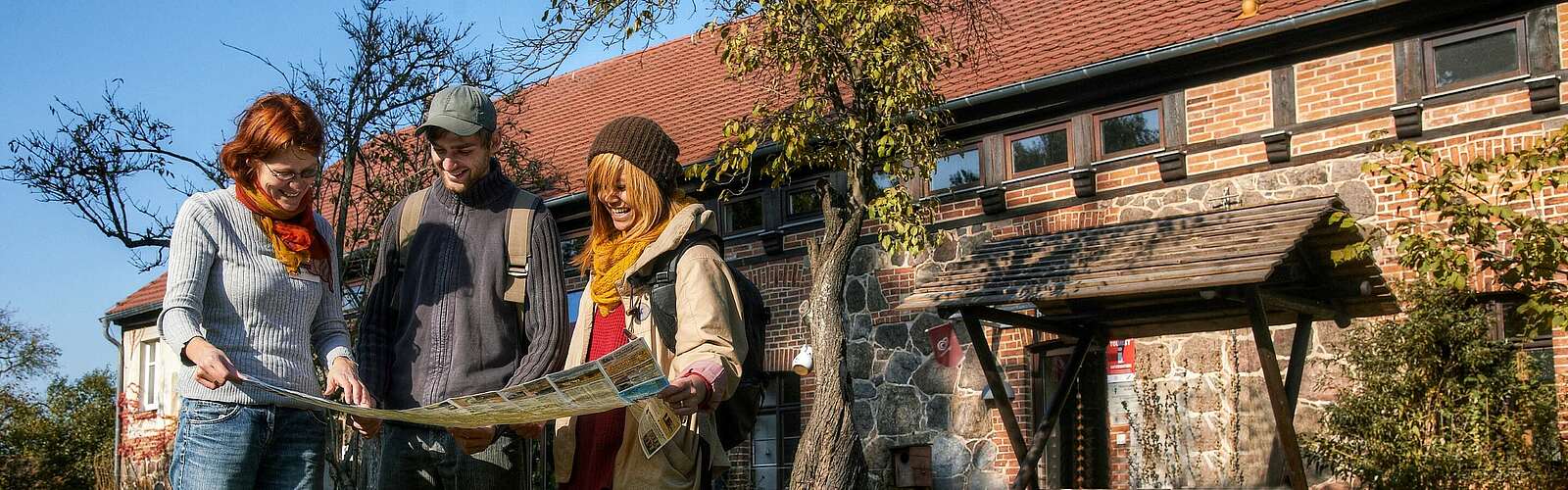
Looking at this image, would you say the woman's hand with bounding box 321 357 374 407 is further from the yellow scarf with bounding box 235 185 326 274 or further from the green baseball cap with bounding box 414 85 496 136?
the green baseball cap with bounding box 414 85 496 136

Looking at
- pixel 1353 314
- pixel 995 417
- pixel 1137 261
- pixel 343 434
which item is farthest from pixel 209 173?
pixel 1353 314

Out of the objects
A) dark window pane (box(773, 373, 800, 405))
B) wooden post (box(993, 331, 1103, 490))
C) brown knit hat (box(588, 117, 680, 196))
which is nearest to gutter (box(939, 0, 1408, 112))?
wooden post (box(993, 331, 1103, 490))

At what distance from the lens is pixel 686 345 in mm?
3320

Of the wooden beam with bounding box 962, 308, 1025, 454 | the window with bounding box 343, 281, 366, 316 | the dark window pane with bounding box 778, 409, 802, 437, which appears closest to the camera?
the wooden beam with bounding box 962, 308, 1025, 454

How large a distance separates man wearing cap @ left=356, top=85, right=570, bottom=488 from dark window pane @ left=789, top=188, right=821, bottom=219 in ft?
34.7

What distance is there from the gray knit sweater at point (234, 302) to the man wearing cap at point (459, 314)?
0.72ft

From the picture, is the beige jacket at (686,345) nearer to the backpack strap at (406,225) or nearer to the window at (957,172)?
the backpack strap at (406,225)

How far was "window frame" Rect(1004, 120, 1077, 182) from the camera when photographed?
12469mm

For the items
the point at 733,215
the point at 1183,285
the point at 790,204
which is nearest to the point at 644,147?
the point at 1183,285

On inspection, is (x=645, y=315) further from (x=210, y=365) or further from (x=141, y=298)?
(x=141, y=298)

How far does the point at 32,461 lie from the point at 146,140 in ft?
27.9

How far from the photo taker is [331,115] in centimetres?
1326

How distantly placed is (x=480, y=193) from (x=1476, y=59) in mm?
8693

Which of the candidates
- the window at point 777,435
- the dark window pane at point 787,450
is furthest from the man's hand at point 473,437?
the dark window pane at point 787,450
